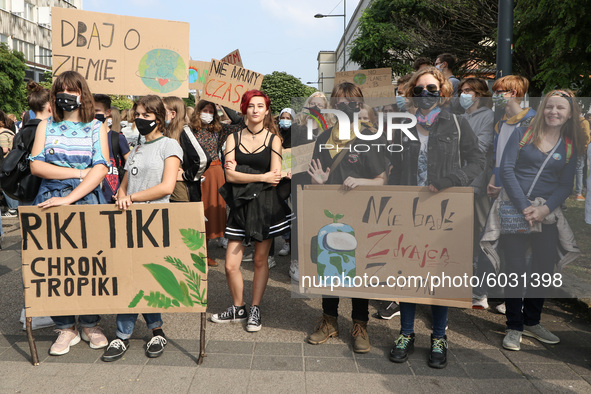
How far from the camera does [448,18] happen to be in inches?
845

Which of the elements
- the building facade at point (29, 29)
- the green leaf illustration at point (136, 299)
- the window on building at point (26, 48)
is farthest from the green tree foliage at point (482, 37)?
the window on building at point (26, 48)

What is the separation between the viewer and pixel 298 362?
3.65 meters

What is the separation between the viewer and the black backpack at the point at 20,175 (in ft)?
12.6

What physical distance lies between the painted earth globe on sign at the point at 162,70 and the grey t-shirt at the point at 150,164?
144 cm

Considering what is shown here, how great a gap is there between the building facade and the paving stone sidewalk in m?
46.0

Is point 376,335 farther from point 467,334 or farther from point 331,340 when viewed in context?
point 467,334

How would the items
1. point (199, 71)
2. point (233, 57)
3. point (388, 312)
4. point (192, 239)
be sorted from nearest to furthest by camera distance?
point (192, 239) → point (388, 312) → point (233, 57) → point (199, 71)

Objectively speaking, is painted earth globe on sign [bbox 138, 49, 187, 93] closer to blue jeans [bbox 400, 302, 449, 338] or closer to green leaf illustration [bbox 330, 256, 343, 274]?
green leaf illustration [bbox 330, 256, 343, 274]

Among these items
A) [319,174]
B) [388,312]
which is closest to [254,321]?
[388,312]

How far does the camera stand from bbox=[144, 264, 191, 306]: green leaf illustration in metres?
3.63

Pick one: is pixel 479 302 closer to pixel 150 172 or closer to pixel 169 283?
pixel 169 283

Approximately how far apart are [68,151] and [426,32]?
67.2 ft

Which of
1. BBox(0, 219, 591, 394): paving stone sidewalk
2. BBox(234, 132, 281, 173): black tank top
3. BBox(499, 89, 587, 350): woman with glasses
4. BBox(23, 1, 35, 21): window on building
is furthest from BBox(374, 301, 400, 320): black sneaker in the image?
BBox(23, 1, 35, 21): window on building

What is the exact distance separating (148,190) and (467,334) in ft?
8.86
